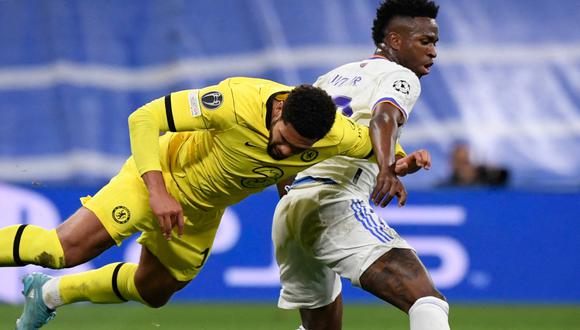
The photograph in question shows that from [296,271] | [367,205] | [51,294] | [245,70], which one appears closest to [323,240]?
[367,205]

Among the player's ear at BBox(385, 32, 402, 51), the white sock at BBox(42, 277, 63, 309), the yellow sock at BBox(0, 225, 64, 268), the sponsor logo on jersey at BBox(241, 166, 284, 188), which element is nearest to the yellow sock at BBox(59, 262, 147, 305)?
the white sock at BBox(42, 277, 63, 309)

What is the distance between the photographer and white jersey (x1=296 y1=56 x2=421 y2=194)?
18.9 feet

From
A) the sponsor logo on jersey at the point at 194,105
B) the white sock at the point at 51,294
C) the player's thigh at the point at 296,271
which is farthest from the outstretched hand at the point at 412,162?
the white sock at the point at 51,294

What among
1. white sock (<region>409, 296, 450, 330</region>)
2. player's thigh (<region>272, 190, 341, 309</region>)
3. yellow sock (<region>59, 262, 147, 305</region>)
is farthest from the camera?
yellow sock (<region>59, 262, 147, 305</region>)

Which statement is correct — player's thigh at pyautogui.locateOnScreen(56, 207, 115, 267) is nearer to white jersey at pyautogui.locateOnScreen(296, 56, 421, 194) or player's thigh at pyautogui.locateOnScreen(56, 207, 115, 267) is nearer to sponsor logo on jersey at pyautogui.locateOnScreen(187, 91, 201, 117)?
sponsor logo on jersey at pyautogui.locateOnScreen(187, 91, 201, 117)

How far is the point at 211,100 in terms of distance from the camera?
5332 mm

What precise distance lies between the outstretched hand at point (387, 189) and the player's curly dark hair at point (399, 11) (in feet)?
4.38

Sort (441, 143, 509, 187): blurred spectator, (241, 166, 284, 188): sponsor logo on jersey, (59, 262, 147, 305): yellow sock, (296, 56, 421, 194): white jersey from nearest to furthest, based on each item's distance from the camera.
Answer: (241, 166, 284, 188): sponsor logo on jersey < (296, 56, 421, 194): white jersey < (59, 262, 147, 305): yellow sock < (441, 143, 509, 187): blurred spectator

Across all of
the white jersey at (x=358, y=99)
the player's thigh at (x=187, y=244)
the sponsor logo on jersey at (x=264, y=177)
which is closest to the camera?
the sponsor logo on jersey at (x=264, y=177)

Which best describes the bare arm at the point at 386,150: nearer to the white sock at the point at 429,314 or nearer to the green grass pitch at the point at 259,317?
the white sock at the point at 429,314

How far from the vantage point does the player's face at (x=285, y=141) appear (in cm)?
512

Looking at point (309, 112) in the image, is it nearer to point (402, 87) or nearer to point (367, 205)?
point (402, 87)

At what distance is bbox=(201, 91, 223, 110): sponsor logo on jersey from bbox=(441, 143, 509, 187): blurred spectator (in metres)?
6.75

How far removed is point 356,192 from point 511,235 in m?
5.09
